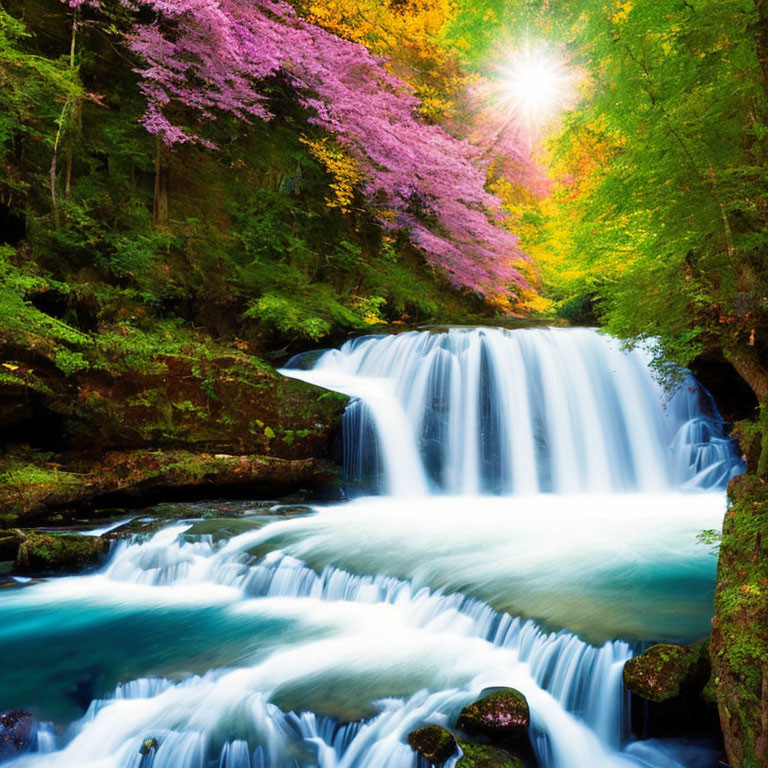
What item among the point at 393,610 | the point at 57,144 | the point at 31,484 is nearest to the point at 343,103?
the point at 57,144

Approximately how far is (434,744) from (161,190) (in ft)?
35.8

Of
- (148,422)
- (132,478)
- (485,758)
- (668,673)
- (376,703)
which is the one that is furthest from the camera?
(148,422)

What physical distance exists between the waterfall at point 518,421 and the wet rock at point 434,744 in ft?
19.6

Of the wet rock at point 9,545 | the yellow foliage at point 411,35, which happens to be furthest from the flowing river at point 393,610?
the yellow foliage at point 411,35

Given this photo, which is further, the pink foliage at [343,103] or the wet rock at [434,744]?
the pink foliage at [343,103]

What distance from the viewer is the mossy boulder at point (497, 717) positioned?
2.91m

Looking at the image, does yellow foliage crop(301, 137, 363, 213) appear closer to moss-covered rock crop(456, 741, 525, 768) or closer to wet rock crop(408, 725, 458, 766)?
wet rock crop(408, 725, 458, 766)

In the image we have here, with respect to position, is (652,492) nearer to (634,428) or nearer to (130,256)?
(634,428)

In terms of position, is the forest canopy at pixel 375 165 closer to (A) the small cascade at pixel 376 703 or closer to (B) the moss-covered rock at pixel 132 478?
(B) the moss-covered rock at pixel 132 478

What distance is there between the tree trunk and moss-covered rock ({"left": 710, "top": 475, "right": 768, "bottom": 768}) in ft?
35.1

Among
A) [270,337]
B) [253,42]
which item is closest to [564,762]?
[270,337]

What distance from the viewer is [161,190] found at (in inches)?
412

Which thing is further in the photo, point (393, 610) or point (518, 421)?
point (518, 421)

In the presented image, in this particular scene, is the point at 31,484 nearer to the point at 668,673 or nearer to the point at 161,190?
the point at 161,190
